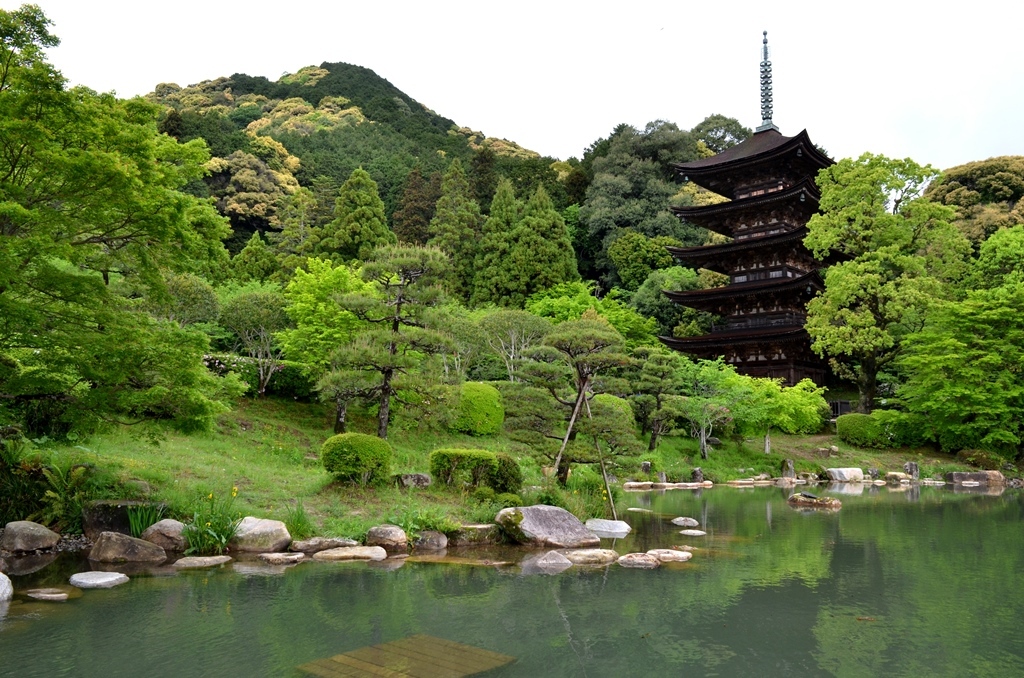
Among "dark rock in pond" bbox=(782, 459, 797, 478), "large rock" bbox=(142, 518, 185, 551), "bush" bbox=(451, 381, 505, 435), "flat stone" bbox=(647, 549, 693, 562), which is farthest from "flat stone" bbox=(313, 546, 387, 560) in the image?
"dark rock in pond" bbox=(782, 459, 797, 478)

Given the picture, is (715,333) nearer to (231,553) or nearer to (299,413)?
(299,413)

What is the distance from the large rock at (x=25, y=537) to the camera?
8938 millimetres

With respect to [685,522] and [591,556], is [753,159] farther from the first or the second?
[591,556]

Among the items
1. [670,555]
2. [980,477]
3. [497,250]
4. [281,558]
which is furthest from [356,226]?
[670,555]

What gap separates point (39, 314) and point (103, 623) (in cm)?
383

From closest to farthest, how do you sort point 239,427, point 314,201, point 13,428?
point 13,428 < point 239,427 < point 314,201

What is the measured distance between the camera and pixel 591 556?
9547mm

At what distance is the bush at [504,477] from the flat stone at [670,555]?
3.07m

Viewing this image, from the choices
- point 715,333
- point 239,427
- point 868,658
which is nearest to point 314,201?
point 715,333

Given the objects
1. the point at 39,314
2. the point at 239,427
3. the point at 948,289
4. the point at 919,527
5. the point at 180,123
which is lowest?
the point at 919,527

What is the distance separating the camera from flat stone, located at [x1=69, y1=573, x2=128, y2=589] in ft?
24.6

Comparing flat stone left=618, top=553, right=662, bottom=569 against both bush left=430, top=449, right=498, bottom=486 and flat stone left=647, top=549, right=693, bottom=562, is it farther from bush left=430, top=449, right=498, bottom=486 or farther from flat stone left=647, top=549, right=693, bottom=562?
bush left=430, top=449, right=498, bottom=486

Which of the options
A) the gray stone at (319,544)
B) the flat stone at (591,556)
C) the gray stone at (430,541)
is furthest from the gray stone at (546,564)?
→ the gray stone at (319,544)

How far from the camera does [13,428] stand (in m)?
10.4
